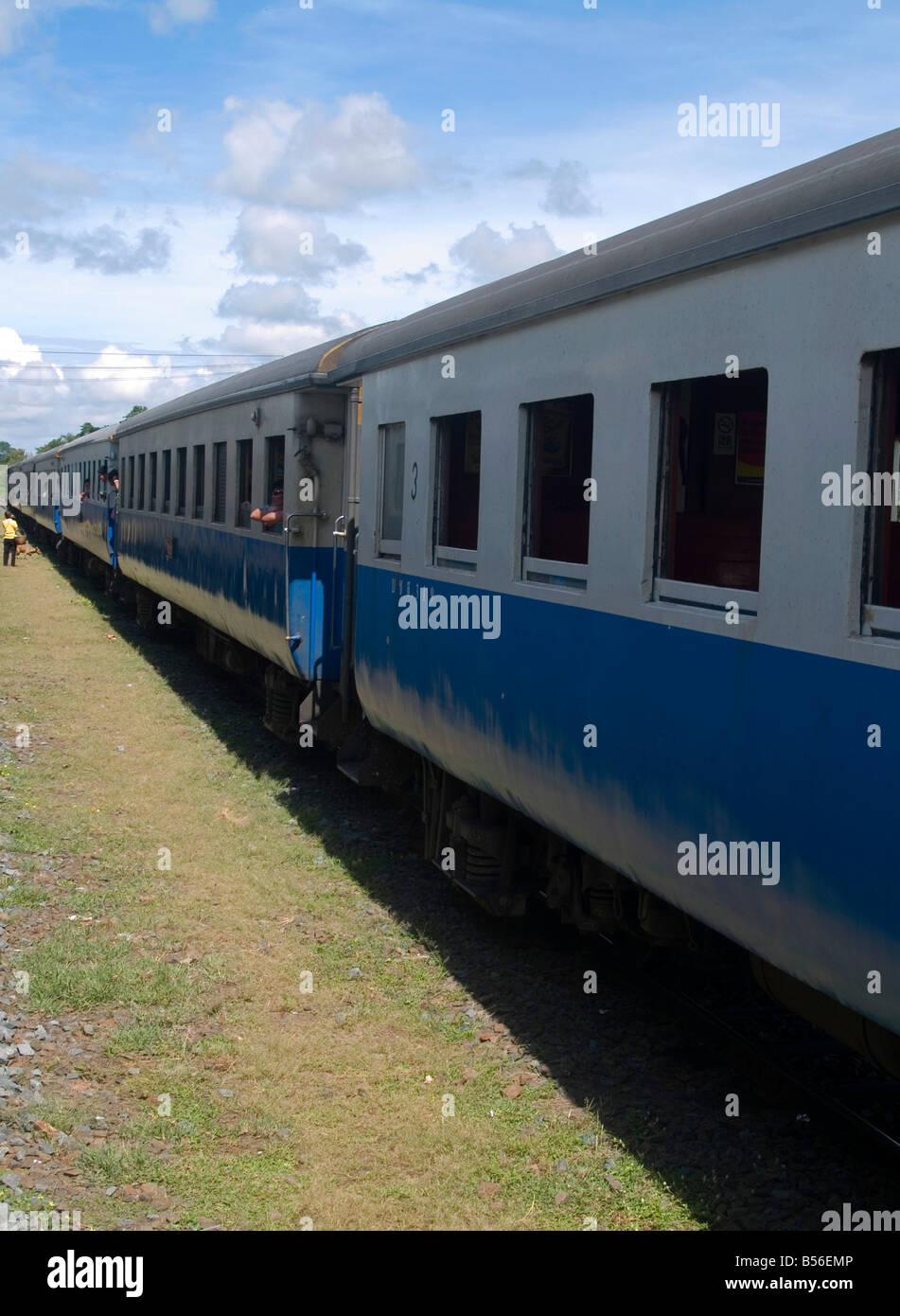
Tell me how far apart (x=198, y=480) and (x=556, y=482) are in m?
9.15

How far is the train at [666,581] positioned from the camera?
3.61 m

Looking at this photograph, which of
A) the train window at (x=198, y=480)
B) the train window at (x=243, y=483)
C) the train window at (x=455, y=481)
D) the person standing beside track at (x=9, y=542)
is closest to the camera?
the train window at (x=455, y=481)

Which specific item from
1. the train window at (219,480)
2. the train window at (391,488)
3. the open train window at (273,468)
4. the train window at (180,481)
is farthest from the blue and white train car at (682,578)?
the train window at (180,481)

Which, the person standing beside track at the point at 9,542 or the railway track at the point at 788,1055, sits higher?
the person standing beside track at the point at 9,542

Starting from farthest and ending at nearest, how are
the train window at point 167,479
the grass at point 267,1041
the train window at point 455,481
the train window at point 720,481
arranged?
1. the train window at point 167,479
2. the train window at point 455,481
3. the train window at point 720,481
4. the grass at point 267,1041

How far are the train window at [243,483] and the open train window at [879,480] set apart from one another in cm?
883

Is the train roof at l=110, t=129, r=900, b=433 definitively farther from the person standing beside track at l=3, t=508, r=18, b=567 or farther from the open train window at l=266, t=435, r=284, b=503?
the person standing beside track at l=3, t=508, r=18, b=567

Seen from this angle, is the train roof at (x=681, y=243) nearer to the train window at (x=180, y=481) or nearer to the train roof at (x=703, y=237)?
the train roof at (x=703, y=237)

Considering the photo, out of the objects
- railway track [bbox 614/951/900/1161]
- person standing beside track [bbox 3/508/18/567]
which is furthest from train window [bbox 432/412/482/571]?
person standing beside track [bbox 3/508/18/567]

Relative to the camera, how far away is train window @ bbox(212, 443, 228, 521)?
523 inches

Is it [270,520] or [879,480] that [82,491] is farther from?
[879,480]

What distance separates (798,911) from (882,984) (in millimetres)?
395

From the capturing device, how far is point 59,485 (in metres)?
34.3
